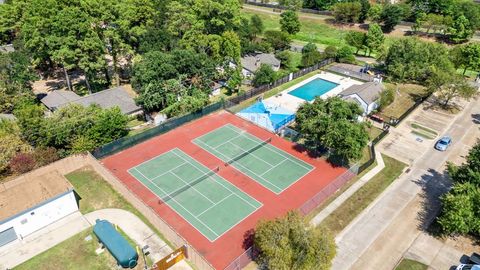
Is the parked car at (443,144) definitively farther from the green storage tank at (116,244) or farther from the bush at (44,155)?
the bush at (44,155)

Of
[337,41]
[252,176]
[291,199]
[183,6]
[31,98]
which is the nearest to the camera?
[291,199]

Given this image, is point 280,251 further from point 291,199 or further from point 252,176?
point 252,176

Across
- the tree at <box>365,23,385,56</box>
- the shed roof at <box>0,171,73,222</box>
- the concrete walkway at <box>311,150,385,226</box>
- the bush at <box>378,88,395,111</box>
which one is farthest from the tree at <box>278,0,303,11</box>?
the shed roof at <box>0,171,73,222</box>

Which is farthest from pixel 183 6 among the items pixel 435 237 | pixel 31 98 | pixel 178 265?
pixel 435 237

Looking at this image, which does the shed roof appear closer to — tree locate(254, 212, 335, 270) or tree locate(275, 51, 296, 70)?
tree locate(254, 212, 335, 270)

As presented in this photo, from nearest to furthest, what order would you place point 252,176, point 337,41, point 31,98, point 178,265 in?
point 178,265 → point 252,176 → point 31,98 → point 337,41

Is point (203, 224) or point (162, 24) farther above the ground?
point (162, 24)
